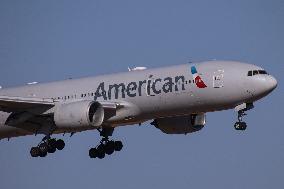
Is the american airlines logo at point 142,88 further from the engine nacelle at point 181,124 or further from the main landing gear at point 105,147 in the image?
the engine nacelle at point 181,124

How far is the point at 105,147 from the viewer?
3130 inches

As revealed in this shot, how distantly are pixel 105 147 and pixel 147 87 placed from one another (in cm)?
888

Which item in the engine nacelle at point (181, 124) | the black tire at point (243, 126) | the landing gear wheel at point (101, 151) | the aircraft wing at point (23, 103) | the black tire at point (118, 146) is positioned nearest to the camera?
the black tire at point (243, 126)

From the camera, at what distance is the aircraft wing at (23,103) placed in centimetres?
7411

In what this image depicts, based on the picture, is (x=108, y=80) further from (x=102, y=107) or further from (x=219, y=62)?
(x=219, y=62)

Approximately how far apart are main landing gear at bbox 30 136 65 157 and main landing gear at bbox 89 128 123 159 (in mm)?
3968

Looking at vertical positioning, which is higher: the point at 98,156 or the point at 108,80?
the point at 108,80

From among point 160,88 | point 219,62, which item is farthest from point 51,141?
point 219,62

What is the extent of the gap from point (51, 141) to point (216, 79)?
47.5ft

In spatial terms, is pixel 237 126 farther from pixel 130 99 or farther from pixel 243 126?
pixel 130 99

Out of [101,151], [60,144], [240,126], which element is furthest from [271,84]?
[60,144]

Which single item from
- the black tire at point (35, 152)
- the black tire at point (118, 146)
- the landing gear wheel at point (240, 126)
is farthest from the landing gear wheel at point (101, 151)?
the landing gear wheel at point (240, 126)

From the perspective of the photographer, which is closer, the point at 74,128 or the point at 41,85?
the point at 74,128

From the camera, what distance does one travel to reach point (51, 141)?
75.9 m
